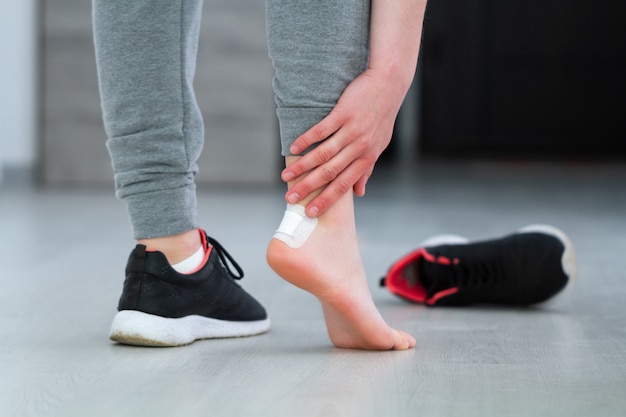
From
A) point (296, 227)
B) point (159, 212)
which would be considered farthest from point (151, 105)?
point (296, 227)

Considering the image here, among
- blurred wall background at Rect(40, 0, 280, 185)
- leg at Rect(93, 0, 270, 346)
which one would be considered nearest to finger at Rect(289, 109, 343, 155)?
leg at Rect(93, 0, 270, 346)

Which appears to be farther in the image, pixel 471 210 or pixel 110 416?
pixel 471 210

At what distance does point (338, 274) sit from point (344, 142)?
0.43 ft

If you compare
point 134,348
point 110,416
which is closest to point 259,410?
point 110,416

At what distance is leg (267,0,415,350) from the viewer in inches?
35.0

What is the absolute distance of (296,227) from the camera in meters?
0.91

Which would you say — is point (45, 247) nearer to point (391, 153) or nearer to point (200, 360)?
point (200, 360)

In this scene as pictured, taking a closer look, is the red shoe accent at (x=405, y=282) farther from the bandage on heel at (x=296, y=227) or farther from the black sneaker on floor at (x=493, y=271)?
the bandage on heel at (x=296, y=227)

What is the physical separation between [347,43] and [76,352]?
16.6 inches

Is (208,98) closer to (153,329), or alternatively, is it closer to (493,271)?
(493,271)

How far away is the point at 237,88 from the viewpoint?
334cm

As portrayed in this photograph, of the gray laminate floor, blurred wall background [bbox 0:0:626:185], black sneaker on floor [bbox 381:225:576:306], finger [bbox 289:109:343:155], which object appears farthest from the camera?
blurred wall background [bbox 0:0:626:185]

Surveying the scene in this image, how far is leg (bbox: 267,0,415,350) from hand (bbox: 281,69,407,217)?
0.5 inches

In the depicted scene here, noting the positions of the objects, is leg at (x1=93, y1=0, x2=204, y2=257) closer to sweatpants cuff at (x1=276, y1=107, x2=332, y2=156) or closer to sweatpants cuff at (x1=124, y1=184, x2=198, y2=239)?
sweatpants cuff at (x1=124, y1=184, x2=198, y2=239)
